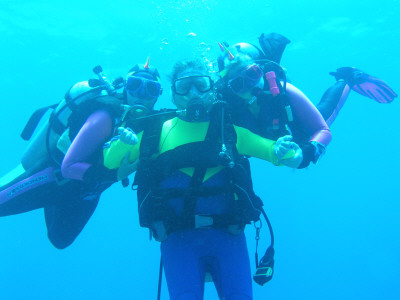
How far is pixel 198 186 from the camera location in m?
4.16

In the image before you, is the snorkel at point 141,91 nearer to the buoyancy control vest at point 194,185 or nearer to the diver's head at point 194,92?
the diver's head at point 194,92

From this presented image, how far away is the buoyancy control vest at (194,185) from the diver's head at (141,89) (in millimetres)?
1015

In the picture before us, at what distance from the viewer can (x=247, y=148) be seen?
14.2 ft

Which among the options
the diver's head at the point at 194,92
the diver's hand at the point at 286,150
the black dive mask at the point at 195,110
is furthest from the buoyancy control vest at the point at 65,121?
the diver's hand at the point at 286,150

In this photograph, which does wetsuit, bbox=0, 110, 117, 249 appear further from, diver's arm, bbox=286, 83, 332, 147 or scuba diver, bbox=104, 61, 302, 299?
diver's arm, bbox=286, 83, 332, 147

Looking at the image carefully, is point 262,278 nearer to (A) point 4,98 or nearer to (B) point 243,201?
(B) point 243,201

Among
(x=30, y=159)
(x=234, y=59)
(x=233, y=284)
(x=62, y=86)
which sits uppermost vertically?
(x=62, y=86)

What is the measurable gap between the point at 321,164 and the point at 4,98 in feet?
180

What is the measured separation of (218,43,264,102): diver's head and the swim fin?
10.7 ft

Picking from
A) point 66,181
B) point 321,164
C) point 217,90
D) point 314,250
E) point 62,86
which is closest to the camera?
point 217,90

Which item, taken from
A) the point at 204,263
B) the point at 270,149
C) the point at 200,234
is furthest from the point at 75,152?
the point at 270,149

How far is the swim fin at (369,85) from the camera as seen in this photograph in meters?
7.73

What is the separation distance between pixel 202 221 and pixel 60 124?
327 cm

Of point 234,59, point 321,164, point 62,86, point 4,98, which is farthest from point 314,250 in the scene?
point 234,59
